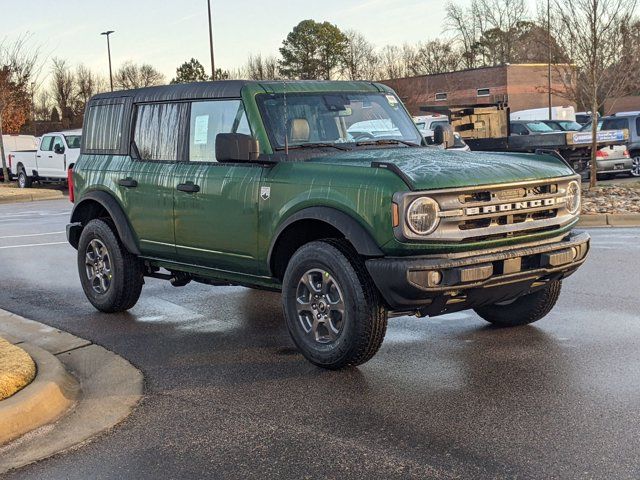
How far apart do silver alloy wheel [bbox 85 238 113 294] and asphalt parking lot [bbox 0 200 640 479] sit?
29 cm

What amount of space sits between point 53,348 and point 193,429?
2335mm

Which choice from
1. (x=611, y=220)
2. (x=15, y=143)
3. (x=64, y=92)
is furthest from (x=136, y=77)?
→ (x=611, y=220)

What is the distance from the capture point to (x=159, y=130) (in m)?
7.75

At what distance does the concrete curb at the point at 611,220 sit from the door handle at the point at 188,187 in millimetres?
9124

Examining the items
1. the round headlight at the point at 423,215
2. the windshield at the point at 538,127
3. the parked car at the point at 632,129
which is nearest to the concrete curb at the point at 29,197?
the windshield at the point at 538,127

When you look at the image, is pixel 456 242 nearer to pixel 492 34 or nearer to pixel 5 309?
pixel 5 309

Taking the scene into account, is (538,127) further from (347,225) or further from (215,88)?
(347,225)

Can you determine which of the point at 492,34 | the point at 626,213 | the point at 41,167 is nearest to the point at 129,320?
the point at 626,213

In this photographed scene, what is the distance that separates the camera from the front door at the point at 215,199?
266 inches

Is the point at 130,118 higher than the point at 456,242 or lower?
higher

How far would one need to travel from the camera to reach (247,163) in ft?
22.2

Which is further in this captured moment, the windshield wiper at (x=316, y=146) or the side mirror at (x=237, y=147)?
the windshield wiper at (x=316, y=146)

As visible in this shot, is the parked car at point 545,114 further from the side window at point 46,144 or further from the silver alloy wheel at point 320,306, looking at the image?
the silver alloy wheel at point 320,306

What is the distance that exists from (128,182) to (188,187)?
36.9 inches
